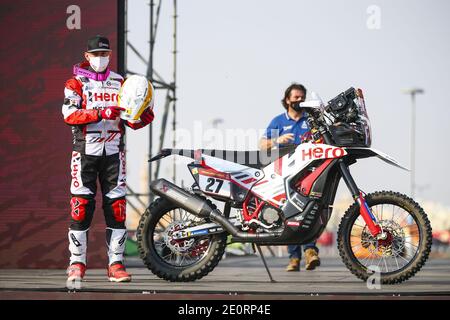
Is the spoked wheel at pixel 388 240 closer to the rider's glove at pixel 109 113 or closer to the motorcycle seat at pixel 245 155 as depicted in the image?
the motorcycle seat at pixel 245 155

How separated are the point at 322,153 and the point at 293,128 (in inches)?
77.3

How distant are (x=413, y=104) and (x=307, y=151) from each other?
39299mm

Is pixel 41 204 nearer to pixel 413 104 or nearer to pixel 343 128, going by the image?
pixel 343 128

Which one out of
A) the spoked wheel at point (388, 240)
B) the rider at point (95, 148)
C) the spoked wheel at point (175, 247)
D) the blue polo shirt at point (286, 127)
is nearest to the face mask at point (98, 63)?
the rider at point (95, 148)

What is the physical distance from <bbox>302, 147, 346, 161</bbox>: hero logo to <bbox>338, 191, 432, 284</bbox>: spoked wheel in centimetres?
39

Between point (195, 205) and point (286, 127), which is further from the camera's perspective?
point (286, 127)

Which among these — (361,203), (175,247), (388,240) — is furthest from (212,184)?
(388,240)

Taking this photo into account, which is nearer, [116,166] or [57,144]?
[116,166]

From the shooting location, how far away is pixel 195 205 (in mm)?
7074

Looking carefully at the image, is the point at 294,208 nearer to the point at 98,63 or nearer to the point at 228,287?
the point at 228,287

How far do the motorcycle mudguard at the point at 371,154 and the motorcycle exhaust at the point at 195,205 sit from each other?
0.82 m
